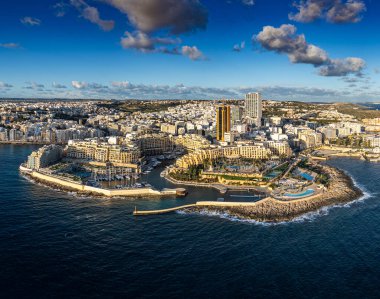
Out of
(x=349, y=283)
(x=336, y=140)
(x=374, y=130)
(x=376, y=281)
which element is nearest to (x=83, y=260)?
(x=349, y=283)

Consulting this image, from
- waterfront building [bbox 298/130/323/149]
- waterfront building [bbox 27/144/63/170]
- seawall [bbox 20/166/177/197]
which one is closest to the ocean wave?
seawall [bbox 20/166/177/197]

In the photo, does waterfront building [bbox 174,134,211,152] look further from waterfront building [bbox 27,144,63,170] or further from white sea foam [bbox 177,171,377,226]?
white sea foam [bbox 177,171,377,226]

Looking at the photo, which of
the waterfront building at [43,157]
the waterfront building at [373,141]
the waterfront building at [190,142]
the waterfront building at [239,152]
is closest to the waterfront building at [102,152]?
the waterfront building at [43,157]

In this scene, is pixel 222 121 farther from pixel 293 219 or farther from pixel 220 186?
pixel 293 219

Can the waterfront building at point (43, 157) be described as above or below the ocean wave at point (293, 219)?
above

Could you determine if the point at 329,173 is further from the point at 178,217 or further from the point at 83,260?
the point at 83,260

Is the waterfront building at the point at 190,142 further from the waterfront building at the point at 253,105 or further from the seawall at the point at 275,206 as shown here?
the waterfront building at the point at 253,105

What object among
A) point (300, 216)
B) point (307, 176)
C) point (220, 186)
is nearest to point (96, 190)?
point (220, 186)
